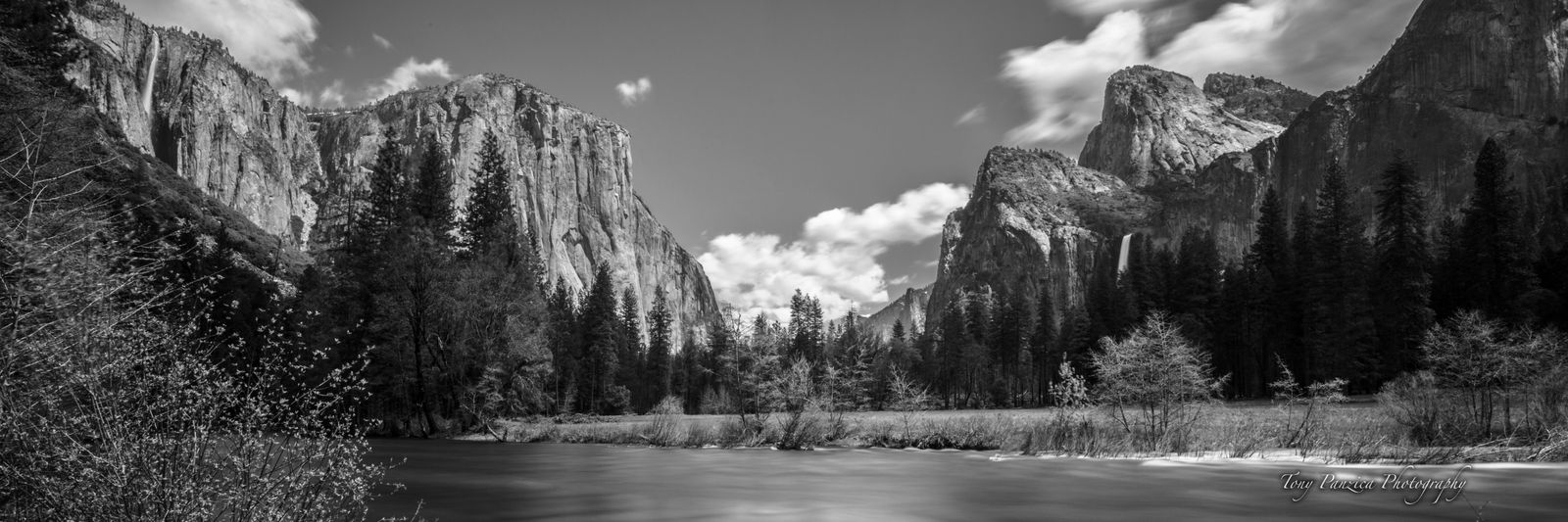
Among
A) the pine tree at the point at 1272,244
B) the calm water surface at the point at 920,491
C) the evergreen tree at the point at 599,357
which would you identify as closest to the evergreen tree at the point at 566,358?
the evergreen tree at the point at 599,357

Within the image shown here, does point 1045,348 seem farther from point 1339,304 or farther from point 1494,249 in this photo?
point 1494,249

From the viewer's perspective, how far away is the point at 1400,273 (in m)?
47.4

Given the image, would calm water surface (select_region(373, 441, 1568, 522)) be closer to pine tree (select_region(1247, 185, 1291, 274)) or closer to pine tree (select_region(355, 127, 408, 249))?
pine tree (select_region(355, 127, 408, 249))

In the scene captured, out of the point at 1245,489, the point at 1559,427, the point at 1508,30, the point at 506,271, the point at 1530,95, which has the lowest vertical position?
the point at 1245,489

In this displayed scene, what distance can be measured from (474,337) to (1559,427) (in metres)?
39.9

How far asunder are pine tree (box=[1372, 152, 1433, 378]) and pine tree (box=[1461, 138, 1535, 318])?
218cm

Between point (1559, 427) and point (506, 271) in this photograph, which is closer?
point (1559, 427)

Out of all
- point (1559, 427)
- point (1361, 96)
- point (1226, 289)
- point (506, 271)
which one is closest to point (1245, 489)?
point (1559, 427)

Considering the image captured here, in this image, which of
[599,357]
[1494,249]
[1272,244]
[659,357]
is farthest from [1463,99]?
[599,357]

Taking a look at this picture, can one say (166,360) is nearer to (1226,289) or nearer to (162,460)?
(162,460)

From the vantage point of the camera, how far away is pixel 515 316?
40.7 metres

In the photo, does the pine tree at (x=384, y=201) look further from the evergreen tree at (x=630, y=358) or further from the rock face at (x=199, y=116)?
the rock face at (x=199, y=116)

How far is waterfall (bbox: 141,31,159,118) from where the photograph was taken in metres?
157

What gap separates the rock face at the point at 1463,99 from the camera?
121375 mm
